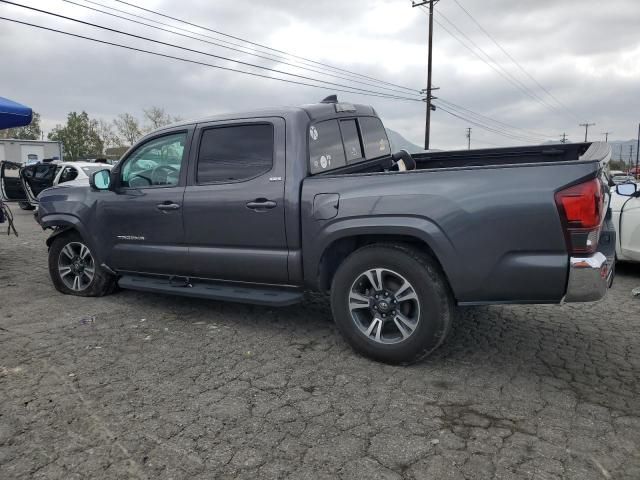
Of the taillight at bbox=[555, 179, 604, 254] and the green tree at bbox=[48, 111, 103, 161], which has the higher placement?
the green tree at bbox=[48, 111, 103, 161]

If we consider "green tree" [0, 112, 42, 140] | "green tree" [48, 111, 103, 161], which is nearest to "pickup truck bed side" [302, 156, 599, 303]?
"green tree" [48, 111, 103, 161]

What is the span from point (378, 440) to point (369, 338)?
1004 mm

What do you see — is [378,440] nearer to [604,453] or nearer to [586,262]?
[604,453]

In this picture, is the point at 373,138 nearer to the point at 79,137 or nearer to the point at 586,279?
the point at 586,279

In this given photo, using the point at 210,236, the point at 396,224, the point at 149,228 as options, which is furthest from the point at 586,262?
the point at 149,228

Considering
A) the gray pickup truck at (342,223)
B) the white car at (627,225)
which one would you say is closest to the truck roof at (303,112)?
the gray pickup truck at (342,223)

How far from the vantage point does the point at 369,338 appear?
3473 mm

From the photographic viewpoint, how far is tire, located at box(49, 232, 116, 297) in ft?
17.0

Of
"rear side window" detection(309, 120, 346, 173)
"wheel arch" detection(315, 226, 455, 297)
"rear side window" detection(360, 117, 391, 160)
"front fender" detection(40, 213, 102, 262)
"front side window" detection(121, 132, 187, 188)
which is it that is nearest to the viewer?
"wheel arch" detection(315, 226, 455, 297)

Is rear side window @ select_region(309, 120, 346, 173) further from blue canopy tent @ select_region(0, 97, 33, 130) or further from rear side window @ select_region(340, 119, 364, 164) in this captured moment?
blue canopy tent @ select_region(0, 97, 33, 130)

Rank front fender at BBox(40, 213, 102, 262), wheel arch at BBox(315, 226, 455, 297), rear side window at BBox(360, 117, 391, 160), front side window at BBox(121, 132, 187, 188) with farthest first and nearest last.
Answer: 1. front fender at BBox(40, 213, 102, 262)
2. rear side window at BBox(360, 117, 391, 160)
3. front side window at BBox(121, 132, 187, 188)
4. wheel arch at BBox(315, 226, 455, 297)

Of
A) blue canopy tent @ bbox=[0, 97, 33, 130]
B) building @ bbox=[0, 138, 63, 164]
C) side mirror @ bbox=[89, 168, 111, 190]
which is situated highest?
building @ bbox=[0, 138, 63, 164]

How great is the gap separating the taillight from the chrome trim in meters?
0.08

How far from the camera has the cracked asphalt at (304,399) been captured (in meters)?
2.35
